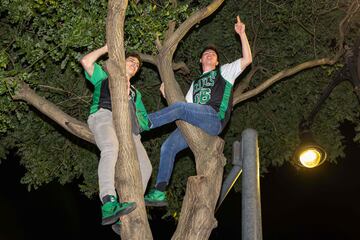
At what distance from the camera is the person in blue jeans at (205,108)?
638 centimetres

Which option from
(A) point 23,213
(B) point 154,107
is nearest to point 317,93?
(B) point 154,107

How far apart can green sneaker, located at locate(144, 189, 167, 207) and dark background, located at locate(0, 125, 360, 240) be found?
2637 centimetres

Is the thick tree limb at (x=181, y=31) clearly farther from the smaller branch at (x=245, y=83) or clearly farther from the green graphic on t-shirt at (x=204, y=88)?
the smaller branch at (x=245, y=83)

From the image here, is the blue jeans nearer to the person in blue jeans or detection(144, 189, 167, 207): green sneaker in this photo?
the person in blue jeans

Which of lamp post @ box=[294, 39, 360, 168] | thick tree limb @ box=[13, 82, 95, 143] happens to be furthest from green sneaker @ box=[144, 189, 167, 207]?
lamp post @ box=[294, 39, 360, 168]

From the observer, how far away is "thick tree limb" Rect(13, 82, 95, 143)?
6328 millimetres

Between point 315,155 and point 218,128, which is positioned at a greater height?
point 315,155

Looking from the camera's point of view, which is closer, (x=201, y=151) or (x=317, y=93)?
(x=201, y=151)

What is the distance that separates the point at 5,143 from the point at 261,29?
6390 millimetres

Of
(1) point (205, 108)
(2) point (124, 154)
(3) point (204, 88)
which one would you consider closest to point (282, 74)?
(3) point (204, 88)

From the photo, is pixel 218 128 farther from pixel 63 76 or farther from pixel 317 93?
pixel 317 93

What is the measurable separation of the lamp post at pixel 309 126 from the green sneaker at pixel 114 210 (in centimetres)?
354

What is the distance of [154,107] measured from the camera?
11.8 m

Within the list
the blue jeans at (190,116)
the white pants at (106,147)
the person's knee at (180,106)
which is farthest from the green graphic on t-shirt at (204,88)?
the white pants at (106,147)
